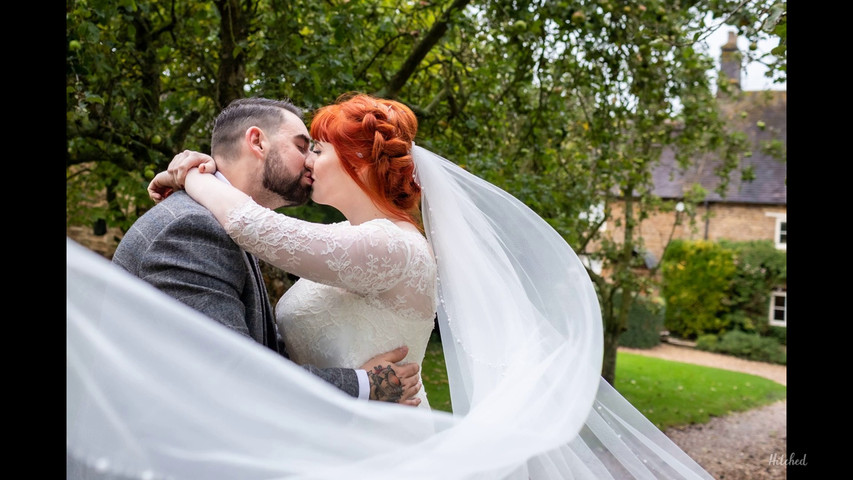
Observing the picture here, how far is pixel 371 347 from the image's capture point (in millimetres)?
2385

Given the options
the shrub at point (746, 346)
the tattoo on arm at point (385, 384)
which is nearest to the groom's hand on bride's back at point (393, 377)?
the tattoo on arm at point (385, 384)

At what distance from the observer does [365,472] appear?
1.67 meters

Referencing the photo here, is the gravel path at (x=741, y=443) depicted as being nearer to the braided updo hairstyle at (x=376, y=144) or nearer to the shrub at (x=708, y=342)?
the braided updo hairstyle at (x=376, y=144)

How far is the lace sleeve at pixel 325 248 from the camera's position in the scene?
204cm

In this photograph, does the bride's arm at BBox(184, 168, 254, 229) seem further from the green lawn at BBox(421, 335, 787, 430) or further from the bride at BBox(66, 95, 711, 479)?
the green lawn at BBox(421, 335, 787, 430)

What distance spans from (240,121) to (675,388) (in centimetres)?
1194

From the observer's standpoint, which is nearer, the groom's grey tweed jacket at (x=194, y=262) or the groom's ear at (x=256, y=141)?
the groom's grey tweed jacket at (x=194, y=262)

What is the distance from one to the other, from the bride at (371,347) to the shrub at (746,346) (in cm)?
1766

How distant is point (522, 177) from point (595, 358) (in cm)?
302

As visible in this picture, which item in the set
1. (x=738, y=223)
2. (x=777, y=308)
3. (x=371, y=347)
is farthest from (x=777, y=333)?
(x=371, y=347)

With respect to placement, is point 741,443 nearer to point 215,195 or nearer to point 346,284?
point 346,284

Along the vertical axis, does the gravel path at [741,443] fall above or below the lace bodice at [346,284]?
below
